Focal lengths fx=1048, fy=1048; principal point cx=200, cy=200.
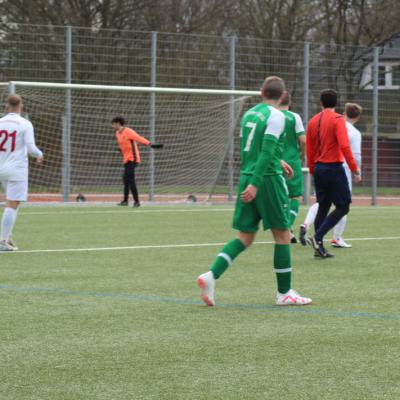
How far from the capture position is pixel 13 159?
39.3ft

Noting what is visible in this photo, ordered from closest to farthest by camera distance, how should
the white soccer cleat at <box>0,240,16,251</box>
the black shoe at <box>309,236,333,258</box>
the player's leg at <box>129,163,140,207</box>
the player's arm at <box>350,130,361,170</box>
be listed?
1. the black shoe at <box>309,236,333,258</box>
2. the white soccer cleat at <box>0,240,16,251</box>
3. the player's arm at <box>350,130,361,170</box>
4. the player's leg at <box>129,163,140,207</box>

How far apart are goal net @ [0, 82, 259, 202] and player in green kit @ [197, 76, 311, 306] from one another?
1453 centimetres

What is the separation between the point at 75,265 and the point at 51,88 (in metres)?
12.1

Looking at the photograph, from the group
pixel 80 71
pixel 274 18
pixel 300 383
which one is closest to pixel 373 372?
pixel 300 383

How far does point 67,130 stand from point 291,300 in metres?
15.2

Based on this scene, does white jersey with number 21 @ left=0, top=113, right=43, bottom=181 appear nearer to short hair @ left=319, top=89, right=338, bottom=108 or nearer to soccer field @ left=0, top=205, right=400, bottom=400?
soccer field @ left=0, top=205, right=400, bottom=400

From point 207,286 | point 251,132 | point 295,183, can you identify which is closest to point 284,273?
point 207,286

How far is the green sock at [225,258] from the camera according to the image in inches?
305

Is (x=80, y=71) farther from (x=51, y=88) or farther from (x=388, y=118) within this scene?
(x=388, y=118)

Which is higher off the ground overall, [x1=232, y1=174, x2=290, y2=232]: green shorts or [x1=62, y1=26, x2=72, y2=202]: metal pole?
[x1=62, y1=26, x2=72, y2=202]: metal pole

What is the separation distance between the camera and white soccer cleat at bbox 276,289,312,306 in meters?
7.76

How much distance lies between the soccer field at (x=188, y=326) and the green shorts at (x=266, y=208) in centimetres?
60

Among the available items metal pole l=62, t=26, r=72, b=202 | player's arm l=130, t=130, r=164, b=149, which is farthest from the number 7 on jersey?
metal pole l=62, t=26, r=72, b=202

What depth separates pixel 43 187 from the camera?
2198 cm
